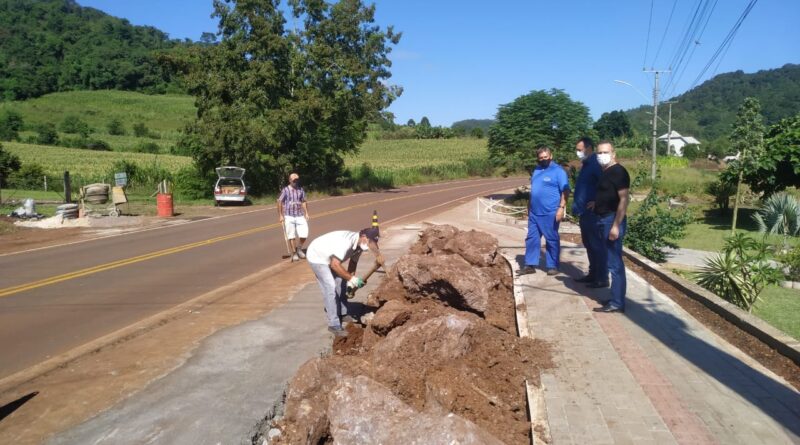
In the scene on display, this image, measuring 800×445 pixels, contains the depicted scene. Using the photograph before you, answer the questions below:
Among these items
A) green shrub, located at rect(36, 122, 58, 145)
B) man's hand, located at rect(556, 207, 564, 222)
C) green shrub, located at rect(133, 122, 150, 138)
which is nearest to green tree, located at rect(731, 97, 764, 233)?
man's hand, located at rect(556, 207, 564, 222)

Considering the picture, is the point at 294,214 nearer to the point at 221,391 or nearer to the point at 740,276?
the point at 221,391

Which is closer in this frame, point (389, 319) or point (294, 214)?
point (389, 319)

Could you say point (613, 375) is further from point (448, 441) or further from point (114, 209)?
point (114, 209)

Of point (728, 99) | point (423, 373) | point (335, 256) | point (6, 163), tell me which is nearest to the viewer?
point (423, 373)

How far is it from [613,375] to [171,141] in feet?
262

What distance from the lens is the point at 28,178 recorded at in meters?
35.1

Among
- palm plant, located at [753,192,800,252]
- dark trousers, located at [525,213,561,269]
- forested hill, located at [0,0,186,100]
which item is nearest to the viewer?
dark trousers, located at [525,213,561,269]

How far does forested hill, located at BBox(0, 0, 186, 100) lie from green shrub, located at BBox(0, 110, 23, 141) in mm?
20467

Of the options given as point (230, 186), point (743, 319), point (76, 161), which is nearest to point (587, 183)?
point (743, 319)

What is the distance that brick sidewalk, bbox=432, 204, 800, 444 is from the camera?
161 inches

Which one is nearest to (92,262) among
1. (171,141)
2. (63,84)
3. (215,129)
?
(215,129)

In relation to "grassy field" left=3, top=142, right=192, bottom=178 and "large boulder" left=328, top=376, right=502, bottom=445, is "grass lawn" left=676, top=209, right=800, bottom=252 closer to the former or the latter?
"large boulder" left=328, top=376, right=502, bottom=445

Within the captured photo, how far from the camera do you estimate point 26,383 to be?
5680mm

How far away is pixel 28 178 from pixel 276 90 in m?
16.0
